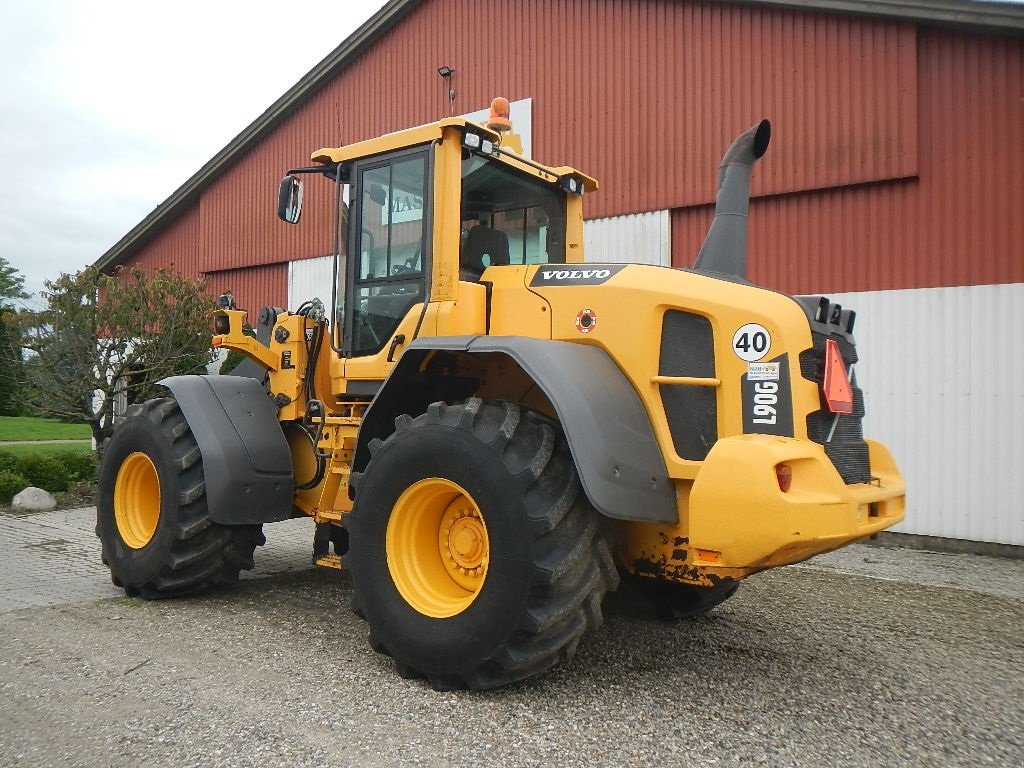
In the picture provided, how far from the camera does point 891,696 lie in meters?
4.00

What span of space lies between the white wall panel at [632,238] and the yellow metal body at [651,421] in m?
4.73

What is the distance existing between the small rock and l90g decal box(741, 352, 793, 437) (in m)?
9.30

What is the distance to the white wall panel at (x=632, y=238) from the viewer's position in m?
10.0

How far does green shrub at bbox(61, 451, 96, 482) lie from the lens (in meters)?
11.1

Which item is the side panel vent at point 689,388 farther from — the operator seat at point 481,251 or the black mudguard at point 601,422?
the operator seat at point 481,251

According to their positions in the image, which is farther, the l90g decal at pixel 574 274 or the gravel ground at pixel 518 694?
the l90g decal at pixel 574 274

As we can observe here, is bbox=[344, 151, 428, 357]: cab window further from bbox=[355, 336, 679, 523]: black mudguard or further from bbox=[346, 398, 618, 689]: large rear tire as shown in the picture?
bbox=[346, 398, 618, 689]: large rear tire

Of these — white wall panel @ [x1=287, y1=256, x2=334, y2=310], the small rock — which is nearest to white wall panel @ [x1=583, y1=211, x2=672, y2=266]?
white wall panel @ [x1=287, y1=256, x2=334, y2=310]

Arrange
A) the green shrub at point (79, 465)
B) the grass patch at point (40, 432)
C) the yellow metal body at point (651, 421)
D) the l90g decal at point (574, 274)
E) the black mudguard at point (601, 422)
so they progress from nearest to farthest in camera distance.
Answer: the yellow metal body at point (651, 421)
the black mudguard at point (601, 422)
the l90g decal at point (574, 274)
the green shrub at point (79, 465)
the grass patch at point (40, 432)

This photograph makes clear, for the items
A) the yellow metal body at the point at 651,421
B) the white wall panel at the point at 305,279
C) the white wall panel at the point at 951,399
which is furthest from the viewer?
the white wall panel at the point at 305,279

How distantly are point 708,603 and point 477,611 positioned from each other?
203 cm

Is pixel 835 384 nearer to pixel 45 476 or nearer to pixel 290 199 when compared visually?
pixel 290 199

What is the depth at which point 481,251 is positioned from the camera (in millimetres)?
4961

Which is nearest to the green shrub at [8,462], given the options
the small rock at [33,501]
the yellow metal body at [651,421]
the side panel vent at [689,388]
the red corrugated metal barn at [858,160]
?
the small rock at [33,501]
